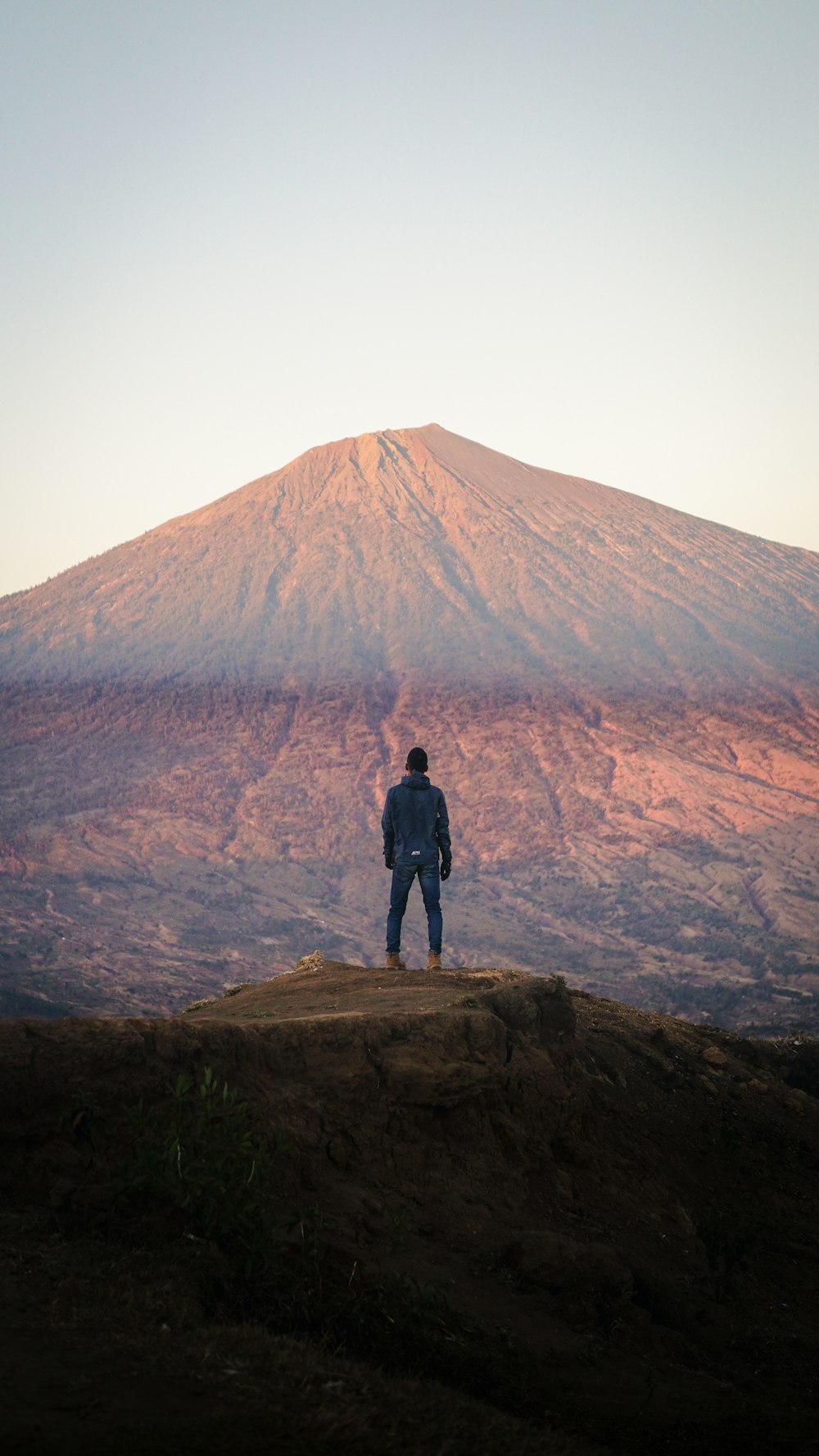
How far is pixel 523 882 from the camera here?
2121 inches

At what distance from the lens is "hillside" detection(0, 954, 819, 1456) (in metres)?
3.17

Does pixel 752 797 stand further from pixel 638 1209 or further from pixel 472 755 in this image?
pixel 638 1209

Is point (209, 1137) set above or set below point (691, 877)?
above

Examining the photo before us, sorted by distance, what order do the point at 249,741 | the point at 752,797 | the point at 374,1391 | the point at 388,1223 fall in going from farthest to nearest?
the point at 249,741, the point at 752,797, the point at 388,1223, the point at 374,1391

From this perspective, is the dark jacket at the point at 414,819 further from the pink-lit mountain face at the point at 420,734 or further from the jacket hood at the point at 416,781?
the pink-lit mountain face at the point at 420,734

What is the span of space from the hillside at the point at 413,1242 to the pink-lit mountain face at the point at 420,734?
27426mm

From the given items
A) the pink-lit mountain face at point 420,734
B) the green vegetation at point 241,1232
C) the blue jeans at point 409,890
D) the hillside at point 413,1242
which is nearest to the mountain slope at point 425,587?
the pink-lit mountain face at point 420,734

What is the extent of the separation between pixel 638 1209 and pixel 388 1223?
1975 mm

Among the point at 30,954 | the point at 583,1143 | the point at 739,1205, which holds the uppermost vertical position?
the point at 583,1143

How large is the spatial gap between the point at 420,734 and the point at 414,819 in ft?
178

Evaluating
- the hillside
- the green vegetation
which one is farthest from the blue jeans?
the green vegetation

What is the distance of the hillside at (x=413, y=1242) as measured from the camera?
3174mm

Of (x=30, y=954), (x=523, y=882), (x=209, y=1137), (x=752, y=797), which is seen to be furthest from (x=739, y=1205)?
(x=752, y=797)

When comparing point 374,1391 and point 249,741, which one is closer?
point 374,1391
